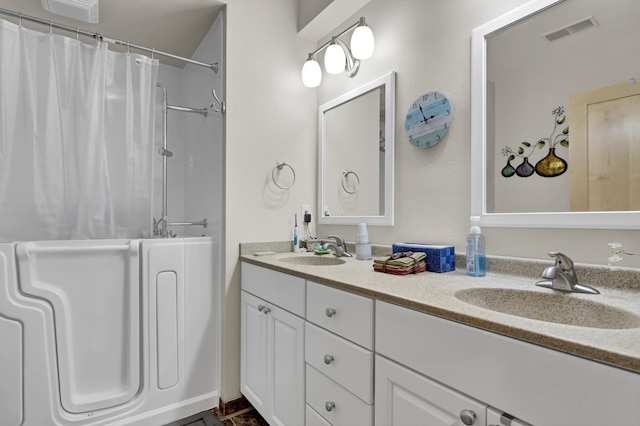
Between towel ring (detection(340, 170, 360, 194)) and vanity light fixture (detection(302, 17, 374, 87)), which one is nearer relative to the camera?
vanity light fixture (detection(302, 17, 374, 87))

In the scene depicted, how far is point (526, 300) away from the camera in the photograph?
1.01 metres

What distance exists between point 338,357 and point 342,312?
0.52 ft

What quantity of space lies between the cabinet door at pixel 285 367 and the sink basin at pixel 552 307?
696mm

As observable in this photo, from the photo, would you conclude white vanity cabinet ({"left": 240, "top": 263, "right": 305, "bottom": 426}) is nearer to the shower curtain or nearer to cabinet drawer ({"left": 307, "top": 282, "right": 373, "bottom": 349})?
cabinet drawer ({"left": 307, "top": 282, "right": 373, "bottom": 349})

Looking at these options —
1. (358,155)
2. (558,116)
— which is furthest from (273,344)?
(558,116)

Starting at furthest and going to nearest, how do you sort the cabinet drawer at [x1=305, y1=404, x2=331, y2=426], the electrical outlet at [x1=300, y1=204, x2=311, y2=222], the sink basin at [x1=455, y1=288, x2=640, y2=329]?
the electrical outlet at [x1=300, y1=204, x2=311, y2=222]
the cabinet drawer at [x1=305, y1=404, x2=331, y2=426]
the sink basin at [x1=455, y1=288, x2=640, y2=329]

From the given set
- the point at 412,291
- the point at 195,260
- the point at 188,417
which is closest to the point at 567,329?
the point at 412,291

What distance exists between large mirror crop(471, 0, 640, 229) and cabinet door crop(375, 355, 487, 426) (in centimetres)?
72

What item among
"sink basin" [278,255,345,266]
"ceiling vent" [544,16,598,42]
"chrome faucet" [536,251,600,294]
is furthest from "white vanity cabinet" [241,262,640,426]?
"ceiling vent" [544,16,598,42]

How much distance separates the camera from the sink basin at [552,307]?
84 centimetres

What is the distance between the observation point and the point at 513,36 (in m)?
1.25

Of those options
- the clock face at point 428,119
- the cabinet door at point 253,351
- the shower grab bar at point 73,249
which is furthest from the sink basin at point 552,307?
the shower grab bar at point 73,249

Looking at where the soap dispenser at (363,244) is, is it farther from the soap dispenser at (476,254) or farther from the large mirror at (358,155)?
the soap dispenser at (476,254)

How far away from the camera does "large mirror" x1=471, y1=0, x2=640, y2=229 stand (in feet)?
3.30
